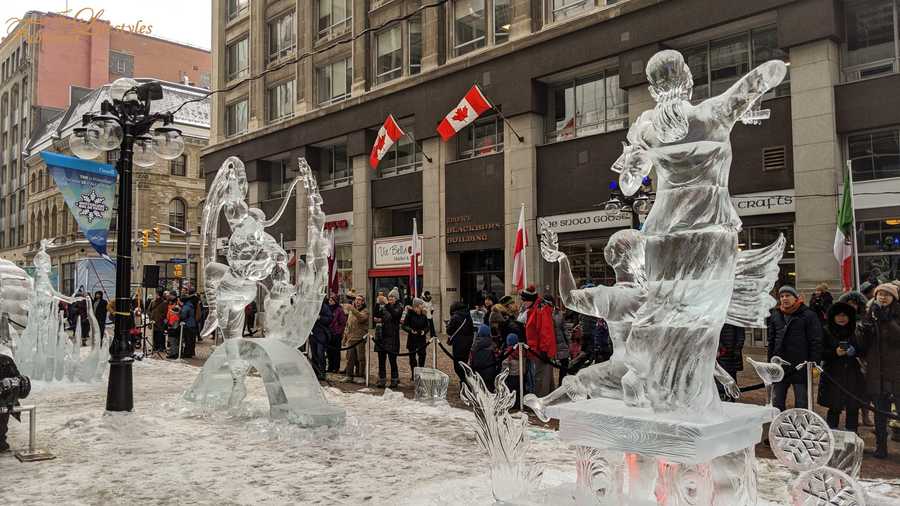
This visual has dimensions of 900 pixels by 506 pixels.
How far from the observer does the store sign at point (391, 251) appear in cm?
2730

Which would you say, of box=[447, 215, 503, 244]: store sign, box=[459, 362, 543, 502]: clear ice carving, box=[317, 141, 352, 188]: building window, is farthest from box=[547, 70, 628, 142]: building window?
box=[459, 362, 543, 502]: clear ice carving

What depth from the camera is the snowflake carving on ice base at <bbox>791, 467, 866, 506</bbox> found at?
4496mm

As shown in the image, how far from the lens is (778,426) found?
202 inches

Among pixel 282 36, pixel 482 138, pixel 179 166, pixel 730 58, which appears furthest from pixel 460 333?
pixel 179 166

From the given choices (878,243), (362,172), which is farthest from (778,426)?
(362,172)

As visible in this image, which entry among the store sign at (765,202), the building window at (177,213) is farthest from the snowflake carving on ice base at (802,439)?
the building window at (177,213)

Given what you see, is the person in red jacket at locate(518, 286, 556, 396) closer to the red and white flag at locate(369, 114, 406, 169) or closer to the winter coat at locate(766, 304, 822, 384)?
the winter coat at locate(766, 304, 822, 384)

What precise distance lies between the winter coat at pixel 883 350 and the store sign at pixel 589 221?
12096 millimetres

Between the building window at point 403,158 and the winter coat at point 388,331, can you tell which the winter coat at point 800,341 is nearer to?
the winter coat at point 388,331

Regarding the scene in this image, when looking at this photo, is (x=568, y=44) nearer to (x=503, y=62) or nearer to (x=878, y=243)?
(x=503, y=62)

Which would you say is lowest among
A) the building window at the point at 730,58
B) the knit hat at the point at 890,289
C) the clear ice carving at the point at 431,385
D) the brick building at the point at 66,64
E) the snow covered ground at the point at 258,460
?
the snow covered ground at the point at 258,460

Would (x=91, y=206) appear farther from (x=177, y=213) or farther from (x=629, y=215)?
(x=177, y=213)

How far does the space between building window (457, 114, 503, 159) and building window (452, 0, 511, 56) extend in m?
2.66

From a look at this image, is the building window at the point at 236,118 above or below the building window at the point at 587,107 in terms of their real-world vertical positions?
above
